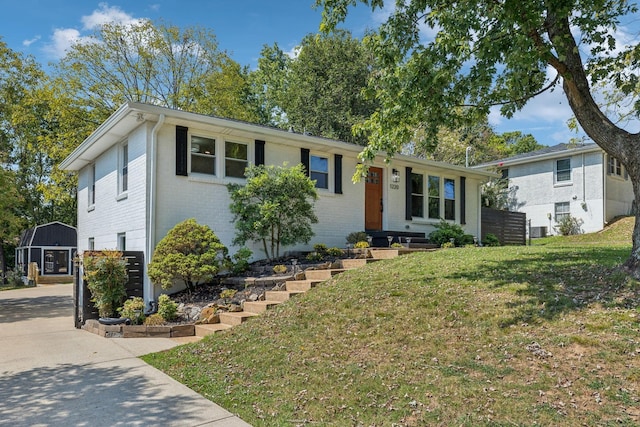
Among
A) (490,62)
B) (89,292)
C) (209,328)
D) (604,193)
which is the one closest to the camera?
(490,62)

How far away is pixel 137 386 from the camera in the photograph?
4.94 m

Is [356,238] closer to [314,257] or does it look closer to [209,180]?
[314,257]

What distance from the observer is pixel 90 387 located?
16.1 ft

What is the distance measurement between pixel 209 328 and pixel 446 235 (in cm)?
882

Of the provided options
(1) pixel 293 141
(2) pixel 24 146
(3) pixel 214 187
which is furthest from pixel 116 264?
(2) pixel 24 146

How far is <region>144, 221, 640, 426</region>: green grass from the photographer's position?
11.7ft

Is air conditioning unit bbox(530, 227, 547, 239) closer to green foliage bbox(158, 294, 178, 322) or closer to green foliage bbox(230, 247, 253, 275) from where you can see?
green foliage bbox(230, 247, 253, 275)

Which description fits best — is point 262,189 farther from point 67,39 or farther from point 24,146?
point 24,146

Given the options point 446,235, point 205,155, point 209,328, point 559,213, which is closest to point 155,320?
point 209,328

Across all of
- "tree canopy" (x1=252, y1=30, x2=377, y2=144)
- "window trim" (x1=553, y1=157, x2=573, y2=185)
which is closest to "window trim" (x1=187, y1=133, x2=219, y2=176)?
"tree canopy" (x1=252, y1=30, x2=377, y2=144)

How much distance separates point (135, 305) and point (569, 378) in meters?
7.00

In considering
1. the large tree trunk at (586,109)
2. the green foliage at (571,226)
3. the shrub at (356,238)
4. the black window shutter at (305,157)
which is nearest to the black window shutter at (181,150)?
the black window shutter at (305,157)

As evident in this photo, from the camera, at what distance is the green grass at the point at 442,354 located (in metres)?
3.56

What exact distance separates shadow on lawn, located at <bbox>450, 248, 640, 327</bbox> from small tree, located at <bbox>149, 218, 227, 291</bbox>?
489cm
